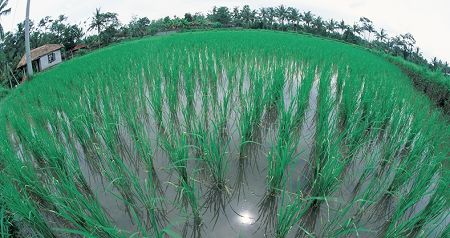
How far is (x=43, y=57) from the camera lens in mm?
21891

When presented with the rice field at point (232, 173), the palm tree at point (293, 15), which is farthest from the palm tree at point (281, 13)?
the rice field at point (232, 173)

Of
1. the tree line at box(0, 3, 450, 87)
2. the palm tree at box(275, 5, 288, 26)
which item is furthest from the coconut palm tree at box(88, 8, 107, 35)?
the palm tree at box(275, 5, 288, 26)

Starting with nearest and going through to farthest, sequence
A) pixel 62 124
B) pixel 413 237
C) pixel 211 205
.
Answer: pixel 413 237
pixel 211 205
pixel 62 124

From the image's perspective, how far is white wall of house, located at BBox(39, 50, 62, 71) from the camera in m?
21.9

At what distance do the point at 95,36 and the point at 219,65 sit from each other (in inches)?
1105

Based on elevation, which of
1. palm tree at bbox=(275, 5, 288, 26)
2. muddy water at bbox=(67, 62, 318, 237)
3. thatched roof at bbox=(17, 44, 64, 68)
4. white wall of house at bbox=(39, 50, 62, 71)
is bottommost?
white wall of house at bbox=(39, 50, 62, 71)

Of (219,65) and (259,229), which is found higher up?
(219,65)

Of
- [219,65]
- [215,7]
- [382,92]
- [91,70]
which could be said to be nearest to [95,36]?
[215,7]

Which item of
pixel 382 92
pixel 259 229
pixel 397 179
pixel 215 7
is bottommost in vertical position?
pixel 259 229

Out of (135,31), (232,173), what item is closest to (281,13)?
(135,31)

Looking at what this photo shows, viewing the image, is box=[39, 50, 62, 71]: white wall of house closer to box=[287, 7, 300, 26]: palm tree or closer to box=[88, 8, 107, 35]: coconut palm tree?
box=[88, 8, 107, 35]: coconut palm tree

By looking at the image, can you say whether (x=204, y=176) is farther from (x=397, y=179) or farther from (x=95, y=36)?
(x=95, y=36)

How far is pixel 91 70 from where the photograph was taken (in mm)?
6070

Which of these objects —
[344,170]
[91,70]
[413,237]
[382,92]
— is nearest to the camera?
[413,237]
